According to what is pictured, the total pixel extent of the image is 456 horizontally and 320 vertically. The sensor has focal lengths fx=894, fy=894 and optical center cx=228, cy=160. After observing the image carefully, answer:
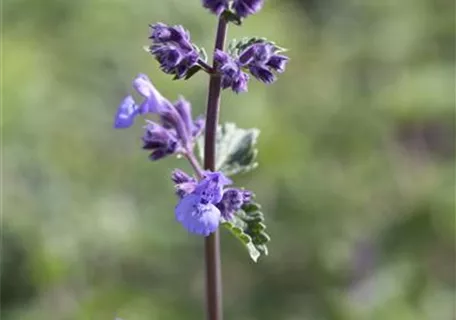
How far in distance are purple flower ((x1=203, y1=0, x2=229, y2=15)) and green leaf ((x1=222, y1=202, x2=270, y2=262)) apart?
480 mm

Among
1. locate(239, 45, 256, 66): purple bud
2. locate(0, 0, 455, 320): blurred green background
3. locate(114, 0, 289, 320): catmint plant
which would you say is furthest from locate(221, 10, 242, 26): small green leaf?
locate(0, 0, 455, 320): blurred green background

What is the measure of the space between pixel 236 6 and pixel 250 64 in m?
0.16

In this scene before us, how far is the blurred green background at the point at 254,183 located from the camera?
12.2 ft

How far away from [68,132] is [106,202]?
0.61 meters

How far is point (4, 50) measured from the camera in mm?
4617

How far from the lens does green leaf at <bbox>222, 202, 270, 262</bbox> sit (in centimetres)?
202

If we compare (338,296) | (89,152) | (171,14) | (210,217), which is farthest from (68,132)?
(210,217)

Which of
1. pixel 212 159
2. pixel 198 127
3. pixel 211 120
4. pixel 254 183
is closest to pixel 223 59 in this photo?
pixel 211 120

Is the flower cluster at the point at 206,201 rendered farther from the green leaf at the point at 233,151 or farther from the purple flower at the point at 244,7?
the purple flower at the point at 244,7

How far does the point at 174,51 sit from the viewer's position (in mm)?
2033

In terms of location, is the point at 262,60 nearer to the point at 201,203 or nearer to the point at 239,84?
the point at 239,84

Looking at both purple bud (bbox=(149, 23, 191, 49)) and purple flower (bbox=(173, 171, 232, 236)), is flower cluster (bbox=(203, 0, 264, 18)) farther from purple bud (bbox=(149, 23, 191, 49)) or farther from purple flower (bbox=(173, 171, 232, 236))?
purple flower (bbox=(173, 171, 232, 236))

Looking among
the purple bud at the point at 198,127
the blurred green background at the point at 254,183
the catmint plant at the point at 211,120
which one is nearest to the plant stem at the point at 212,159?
the catmint plant at the point at 211,120

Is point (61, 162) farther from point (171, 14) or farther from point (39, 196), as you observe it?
point (171, 14)
